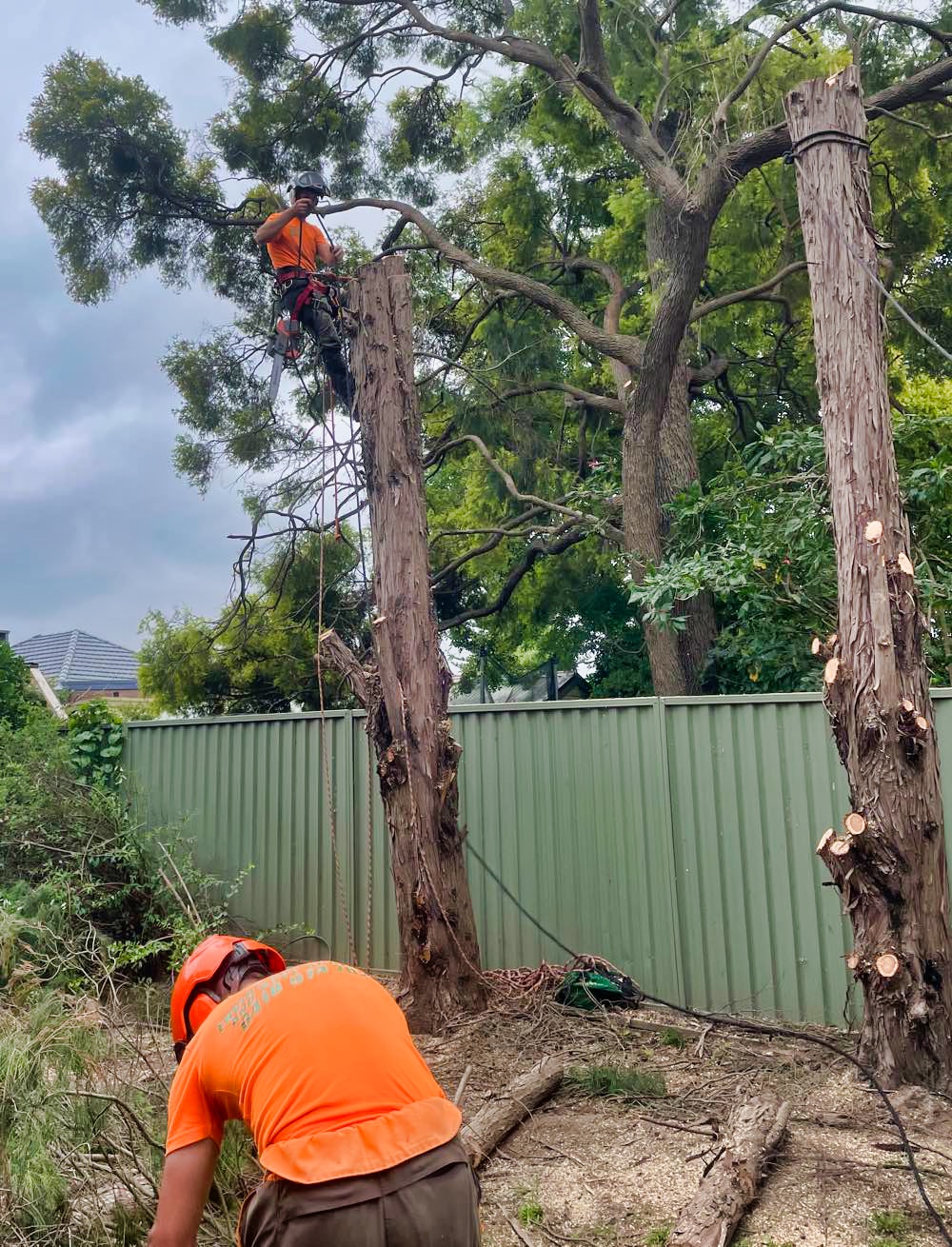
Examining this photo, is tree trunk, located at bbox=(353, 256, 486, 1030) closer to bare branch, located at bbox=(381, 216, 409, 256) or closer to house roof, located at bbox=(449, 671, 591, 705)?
bare branch, located at bbox=(381, 216, 409, 256)

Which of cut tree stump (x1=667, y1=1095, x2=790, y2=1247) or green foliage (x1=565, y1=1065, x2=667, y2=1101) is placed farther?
green foliage (x1=565, y1=1065, x2=667, y2=1101)

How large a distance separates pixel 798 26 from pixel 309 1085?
413 inches

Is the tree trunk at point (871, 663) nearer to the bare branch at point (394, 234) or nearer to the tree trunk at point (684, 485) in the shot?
the tree trunk at point (684, 485)

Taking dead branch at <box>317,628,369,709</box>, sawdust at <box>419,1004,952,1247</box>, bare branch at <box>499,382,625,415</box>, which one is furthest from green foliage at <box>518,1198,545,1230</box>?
bare branch at <box>499,382,625,415</box>

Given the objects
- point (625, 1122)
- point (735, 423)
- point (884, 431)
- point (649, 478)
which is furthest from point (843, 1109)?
point (735, 423)

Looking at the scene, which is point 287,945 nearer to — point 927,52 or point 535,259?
point 535,259

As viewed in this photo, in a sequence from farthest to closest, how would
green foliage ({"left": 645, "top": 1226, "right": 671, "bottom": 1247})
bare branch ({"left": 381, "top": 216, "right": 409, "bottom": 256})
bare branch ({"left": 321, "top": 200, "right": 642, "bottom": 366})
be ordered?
1. bare branch ({"left": 381, "top": 216, "right": 409, "bottom": 256})
2. bare branch ({"left": 321, "top": 200, "right": 642, "bottom": 366})
3. green foliage ({"left": 645, "top": 1226, "right": 671, "bottom": 1247})

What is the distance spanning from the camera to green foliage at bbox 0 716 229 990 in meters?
6.93

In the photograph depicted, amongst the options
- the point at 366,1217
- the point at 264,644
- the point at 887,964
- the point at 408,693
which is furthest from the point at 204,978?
the point at 264,644

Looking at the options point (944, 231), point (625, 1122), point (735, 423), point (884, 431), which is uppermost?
point (944, 231)

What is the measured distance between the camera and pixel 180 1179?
2.05 meters

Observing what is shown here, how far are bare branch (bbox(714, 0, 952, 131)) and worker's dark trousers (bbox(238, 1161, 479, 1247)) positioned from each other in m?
8.40

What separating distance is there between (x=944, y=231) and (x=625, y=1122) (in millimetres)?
11333

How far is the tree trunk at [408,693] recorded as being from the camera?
602cm
